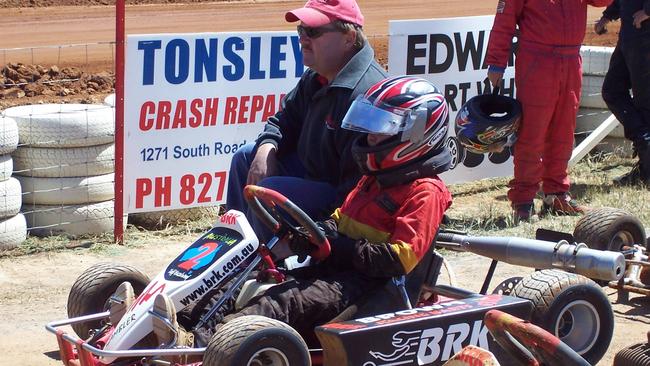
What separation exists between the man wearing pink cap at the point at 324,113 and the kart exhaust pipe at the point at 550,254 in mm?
610

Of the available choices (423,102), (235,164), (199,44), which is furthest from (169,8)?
(423,102)

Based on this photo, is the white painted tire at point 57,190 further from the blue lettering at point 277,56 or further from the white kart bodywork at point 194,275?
the white kart bodywork at point 194,275

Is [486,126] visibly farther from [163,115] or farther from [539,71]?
[163,115]

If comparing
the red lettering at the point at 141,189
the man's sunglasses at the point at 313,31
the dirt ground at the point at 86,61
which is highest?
the man's sunglasses at the point at 313,31

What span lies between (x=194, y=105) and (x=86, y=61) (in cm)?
735

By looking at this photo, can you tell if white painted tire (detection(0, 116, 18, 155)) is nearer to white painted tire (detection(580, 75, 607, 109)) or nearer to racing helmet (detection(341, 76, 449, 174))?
racing helmet (detection(341, 76, 449, 174))

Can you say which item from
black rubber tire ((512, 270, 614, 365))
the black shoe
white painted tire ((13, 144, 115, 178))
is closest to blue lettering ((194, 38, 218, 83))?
white painted tire ((13, 144, 115, 178))

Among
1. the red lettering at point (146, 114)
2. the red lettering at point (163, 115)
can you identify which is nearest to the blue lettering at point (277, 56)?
the red lettering at point (163, 115)

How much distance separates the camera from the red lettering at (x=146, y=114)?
7.49 meters

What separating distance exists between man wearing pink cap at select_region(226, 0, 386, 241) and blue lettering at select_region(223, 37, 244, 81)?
183 cm

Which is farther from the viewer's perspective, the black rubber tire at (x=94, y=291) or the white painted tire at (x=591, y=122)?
the white painted tire at (x=591, y=122)

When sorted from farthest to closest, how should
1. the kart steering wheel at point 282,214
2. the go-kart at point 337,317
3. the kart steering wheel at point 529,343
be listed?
the kart steering wheel at point 282,214 → the go-kart at point 337,317 → the kart steering wheel at point 529,343

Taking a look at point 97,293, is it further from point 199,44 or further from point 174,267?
point 199,44

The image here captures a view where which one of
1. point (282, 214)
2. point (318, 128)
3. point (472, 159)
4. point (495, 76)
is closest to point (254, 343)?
point (282, 214)
